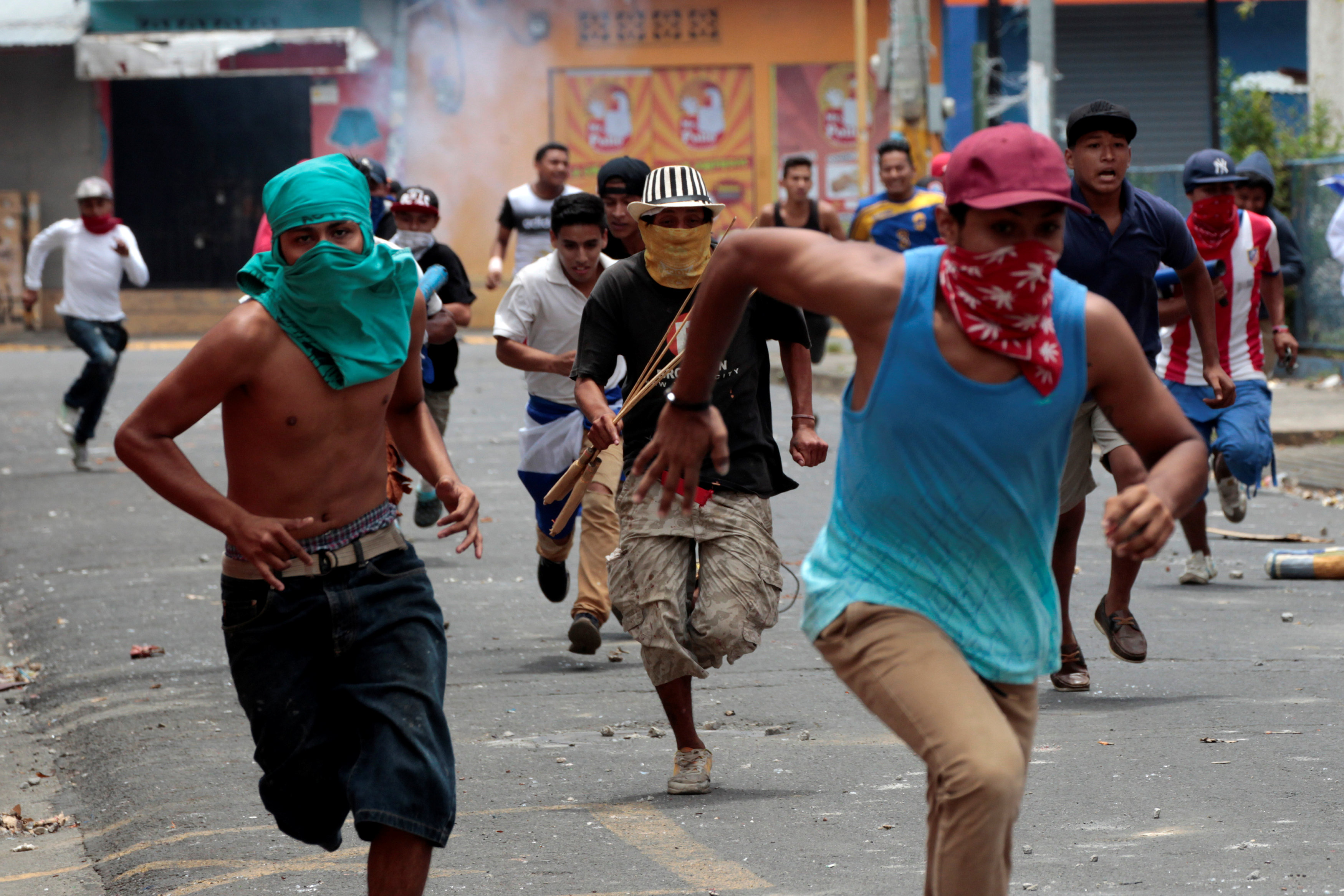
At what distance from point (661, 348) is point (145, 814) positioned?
2.04 m

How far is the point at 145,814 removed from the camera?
5359mm

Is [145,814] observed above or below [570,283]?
below

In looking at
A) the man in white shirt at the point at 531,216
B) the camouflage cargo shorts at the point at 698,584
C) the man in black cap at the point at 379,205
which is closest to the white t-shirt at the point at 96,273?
the man in white shirt at the point at 531,216

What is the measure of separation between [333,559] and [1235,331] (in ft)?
18.8

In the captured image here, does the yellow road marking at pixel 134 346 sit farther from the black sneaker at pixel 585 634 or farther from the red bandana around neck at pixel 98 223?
the black sneaker at pixel 585 634

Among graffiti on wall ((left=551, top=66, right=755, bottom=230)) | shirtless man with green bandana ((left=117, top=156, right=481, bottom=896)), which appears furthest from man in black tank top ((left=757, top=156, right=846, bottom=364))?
graffiti on wall ((left=551, top=66, right=755, bottom=230))

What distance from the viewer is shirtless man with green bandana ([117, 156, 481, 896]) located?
393 centimetres

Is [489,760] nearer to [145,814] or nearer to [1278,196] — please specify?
[145,814]

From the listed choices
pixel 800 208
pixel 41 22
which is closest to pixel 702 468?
pixel 800 208

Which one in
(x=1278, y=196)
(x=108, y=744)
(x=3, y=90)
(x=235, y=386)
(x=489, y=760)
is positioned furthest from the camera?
(x=3, y=90)

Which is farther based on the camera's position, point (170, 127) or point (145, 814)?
point (170, 127)

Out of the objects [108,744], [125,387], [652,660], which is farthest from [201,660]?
[125,387]

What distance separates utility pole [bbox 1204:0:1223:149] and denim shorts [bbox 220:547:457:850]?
816 inches

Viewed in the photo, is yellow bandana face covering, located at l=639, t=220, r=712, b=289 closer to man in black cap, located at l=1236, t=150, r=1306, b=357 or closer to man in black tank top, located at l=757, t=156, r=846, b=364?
man in black cap, located at l=1236, t=150, r=1306, b=357
